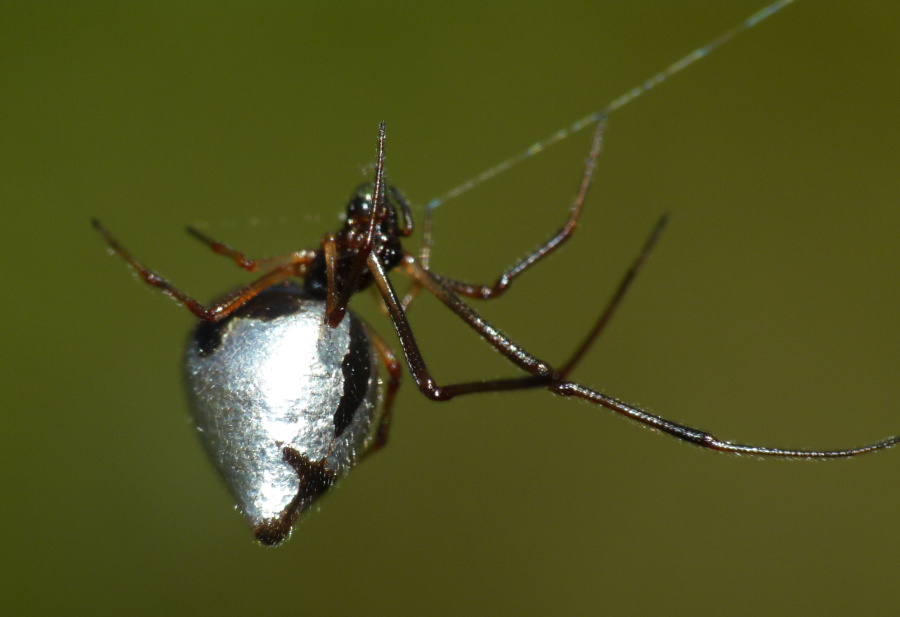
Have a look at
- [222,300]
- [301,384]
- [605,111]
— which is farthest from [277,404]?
[605,111]

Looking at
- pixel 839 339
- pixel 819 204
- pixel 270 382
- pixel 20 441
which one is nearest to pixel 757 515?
pixel 839 339

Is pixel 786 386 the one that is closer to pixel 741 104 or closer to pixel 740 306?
pixel 740 306

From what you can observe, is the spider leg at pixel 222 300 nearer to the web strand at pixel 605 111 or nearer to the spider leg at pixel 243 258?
the spider leg at pixel 243 258

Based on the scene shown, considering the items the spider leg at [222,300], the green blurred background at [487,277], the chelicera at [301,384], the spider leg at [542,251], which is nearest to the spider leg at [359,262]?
the chelicera at [301,384]

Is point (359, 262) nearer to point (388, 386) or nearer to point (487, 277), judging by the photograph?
point (388, 386)

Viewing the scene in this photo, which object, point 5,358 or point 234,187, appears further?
point 234,187

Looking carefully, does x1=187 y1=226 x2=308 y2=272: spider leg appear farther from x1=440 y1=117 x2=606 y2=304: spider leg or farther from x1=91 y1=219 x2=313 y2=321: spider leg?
x1=440 y1=117 x2=606 y2=304: spider leg

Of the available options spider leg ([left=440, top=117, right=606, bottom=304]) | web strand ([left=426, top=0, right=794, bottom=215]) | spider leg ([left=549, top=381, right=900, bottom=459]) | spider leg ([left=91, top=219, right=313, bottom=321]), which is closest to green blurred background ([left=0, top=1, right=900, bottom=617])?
web strand ([left=426, top=0, right=794, bottom=215])
